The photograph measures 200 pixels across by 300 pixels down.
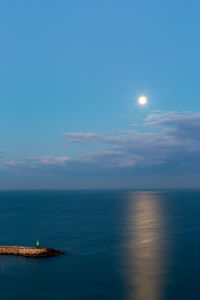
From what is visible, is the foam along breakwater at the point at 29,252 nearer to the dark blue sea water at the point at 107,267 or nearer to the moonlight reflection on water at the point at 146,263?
the dark blue sea water at the point at 107,267

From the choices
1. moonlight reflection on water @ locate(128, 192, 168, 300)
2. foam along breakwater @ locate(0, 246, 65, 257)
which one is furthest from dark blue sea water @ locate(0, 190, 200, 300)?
foam along breakwater @ locate(0, 246, 65, 257)

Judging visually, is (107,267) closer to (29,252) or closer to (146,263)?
(146,263)

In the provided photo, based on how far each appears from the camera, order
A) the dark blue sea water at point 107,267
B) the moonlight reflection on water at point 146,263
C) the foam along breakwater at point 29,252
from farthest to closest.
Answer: the foam along breakwater at point 29,252, the moonlight reflection on water at point 146,263, the dark blue sea water at point 107,267

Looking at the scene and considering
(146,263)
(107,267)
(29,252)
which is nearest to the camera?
(107,267)

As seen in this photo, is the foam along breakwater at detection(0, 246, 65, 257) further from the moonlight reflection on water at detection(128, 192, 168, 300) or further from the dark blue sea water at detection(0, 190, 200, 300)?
the moonlight reflection on water at detection(128, 192, 168, 300)

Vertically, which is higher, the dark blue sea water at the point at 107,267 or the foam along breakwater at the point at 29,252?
the foam along breakwater at the point at 29,252

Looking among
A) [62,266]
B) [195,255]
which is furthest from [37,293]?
[195,255]

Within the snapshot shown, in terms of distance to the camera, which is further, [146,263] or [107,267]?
[146,263]

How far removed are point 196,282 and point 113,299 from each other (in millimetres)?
16373

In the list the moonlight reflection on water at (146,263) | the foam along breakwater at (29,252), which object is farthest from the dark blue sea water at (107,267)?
the foam along breakwater at (29,252)

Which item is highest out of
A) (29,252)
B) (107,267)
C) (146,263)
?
(29,252)

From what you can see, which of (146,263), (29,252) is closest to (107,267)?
(146,263)

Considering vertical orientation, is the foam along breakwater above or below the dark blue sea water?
above

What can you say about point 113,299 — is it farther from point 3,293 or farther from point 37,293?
point 3,293
